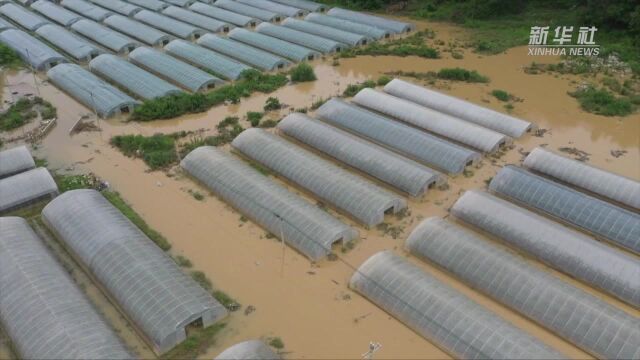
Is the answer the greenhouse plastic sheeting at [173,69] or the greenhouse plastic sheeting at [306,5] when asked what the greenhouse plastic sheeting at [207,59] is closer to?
the greenhouse plastic sheeting at [173,69]

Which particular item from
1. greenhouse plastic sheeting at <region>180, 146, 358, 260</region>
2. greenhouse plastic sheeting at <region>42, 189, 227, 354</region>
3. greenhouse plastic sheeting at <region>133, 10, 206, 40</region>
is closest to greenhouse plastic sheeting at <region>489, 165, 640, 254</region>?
greenhouse plastic sheeting at <region>180, 146, 358, 260</region>

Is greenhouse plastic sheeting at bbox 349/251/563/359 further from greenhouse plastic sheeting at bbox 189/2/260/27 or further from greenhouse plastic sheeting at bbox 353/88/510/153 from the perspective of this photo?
greenhouse plastic sheeting at bbox 189/2/260/27

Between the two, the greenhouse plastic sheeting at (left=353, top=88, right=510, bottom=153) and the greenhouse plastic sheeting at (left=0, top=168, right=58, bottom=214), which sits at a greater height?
the greenhouse plastic sheeting at (left=353, top=88, right=510, bottom=153)

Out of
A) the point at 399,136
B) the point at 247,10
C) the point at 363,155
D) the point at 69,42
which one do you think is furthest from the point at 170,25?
the point at 363,155

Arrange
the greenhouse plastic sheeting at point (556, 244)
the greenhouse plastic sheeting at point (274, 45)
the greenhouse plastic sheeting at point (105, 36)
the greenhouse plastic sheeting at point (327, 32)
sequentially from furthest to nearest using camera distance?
1. the greenhouse plastic sheeting at point (327, 32)
2. the greenhouse plastic sheeting at point (105, 36)
3. the greenhouse plastic sheeting at point (274, 45)
4. the greenhouse plastic sheeting at point (556, 244)

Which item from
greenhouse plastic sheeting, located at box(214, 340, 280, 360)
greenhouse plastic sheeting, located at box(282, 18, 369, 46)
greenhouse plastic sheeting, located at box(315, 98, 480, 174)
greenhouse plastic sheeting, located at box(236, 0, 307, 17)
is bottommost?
greenhouse plastic sheeting, located at box(214, 340, 280, 360)

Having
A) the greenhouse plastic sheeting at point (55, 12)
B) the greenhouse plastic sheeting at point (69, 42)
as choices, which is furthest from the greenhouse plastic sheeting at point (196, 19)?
the greenhouse plastic sheeting at point (69, 42)

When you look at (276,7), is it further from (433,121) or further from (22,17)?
(433,121)

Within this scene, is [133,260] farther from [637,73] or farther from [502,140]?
[637,73]
